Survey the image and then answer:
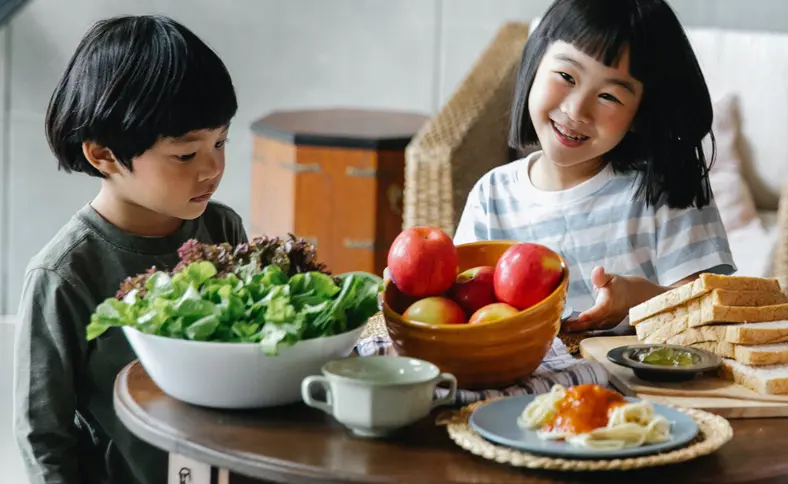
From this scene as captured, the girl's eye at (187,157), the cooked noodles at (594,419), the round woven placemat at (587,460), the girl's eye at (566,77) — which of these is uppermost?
the girl's eye at (566,77)

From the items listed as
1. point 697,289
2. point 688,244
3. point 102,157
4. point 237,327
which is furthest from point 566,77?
point 237,327

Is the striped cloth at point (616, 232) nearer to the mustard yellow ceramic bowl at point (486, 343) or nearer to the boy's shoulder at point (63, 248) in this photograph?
the mustard yellow ceramic bowl at point (486, 343)

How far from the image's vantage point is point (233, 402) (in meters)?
1.40

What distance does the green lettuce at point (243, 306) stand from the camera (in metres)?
1.37

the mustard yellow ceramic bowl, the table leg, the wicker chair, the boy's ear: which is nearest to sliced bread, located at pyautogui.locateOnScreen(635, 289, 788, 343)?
the mustard yellow ceramic bowl

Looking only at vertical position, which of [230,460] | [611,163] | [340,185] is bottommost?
[340,185]

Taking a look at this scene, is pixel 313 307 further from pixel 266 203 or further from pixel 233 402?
pixel 266 203

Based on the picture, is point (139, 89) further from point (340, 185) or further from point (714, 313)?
point (340, 185)

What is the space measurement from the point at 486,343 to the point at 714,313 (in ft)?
1.21

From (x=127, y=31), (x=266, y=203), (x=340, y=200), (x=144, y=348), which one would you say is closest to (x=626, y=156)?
(x=127, y=31)

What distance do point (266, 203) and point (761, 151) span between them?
1.62m

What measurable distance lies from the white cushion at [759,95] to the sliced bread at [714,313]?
1.95m

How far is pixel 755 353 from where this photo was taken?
157 centimetres

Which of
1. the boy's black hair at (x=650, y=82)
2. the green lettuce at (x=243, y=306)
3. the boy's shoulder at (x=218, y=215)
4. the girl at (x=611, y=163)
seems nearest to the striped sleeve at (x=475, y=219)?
the girl at (x=611, y=163)
